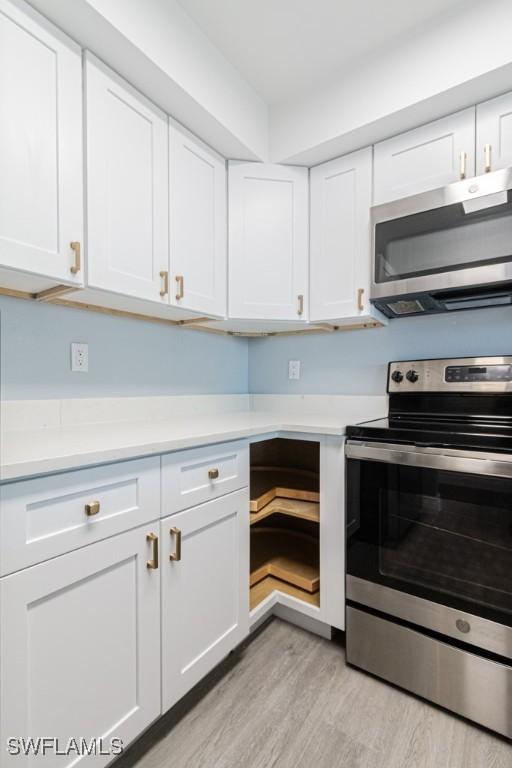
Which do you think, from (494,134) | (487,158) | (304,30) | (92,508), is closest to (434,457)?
(92,508)

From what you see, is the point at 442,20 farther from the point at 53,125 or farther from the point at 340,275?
the point at 53,125

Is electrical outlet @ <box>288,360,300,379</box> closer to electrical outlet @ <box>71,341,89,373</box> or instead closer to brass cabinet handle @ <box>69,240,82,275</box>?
electrical outlet @ <box>71,341,89,373</box>

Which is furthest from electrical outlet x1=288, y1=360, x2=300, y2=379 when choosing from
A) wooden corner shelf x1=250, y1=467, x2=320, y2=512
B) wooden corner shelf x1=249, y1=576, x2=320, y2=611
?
wooden corner shelf x1=249, y1=576, x2=320, y2=611

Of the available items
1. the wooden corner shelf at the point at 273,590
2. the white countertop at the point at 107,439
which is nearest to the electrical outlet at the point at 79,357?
the white countertop at the point at 107,439

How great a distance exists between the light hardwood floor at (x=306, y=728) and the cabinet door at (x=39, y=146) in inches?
58.4

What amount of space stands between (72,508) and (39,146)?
1.03 m

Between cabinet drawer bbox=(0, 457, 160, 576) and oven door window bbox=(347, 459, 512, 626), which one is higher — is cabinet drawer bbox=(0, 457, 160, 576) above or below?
above

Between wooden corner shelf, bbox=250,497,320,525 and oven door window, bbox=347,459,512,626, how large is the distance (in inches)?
8.8

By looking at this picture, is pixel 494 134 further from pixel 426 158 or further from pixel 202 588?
pixel 202 588

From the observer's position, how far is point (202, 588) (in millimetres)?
1264

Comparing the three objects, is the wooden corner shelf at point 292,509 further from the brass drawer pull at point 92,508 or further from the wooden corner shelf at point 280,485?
the brass drawer pull at point 92,508

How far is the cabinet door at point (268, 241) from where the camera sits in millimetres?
1846

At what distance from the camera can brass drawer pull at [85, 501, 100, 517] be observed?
3.04 ft

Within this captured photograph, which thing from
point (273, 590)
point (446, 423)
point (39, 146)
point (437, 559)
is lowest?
point (273, 590)
